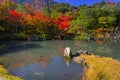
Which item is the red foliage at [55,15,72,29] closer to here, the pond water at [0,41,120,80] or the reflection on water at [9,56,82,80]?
the pond water at [0,41,120,80]

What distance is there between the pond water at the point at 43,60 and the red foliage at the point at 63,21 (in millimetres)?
4879

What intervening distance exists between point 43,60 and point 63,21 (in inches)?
763

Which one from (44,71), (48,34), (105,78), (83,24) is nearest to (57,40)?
(48,34)

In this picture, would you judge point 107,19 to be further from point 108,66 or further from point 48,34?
point 108,66

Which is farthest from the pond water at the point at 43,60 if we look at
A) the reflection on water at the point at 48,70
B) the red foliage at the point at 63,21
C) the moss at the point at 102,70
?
the red foliage at the point at 63,21

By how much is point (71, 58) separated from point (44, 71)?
5540 millimetres

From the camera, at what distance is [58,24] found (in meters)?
44.8

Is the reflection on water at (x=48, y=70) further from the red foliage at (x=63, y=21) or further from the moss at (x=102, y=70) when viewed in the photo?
the red foliage at (x=63, y=21)

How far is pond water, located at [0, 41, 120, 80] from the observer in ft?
70.0

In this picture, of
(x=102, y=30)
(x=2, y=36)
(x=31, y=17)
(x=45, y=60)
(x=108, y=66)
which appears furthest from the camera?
(x=102, y=30)

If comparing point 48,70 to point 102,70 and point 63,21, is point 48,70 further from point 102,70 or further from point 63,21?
point 63,21

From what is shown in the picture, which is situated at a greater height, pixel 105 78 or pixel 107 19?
pixel 107 19

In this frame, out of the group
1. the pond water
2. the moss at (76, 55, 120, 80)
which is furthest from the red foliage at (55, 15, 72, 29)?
the moss at (76, 55, 120, 80)

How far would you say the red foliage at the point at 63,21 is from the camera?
44.8 metres
